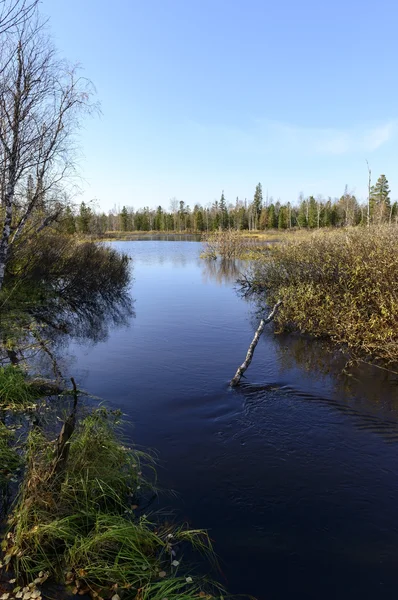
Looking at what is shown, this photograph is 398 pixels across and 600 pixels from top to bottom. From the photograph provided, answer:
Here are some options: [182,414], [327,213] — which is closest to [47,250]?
[182,414]

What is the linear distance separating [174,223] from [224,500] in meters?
103

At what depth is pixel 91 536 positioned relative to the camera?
392 centimetres

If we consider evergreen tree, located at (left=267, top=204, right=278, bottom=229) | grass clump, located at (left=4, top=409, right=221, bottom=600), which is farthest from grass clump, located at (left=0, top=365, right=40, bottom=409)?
evergreen tree, located at (left=267, top=204, right=278, bottom=229)

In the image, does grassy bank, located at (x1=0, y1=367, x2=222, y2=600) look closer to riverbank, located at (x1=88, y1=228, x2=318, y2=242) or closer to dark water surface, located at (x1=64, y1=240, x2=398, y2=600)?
dark water surface, located at (x1=64, y1=240, x2=398, y2=600)

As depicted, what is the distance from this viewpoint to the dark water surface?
413 cm

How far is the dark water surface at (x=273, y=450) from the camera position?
4.13m

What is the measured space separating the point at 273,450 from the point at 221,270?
26.3 metres

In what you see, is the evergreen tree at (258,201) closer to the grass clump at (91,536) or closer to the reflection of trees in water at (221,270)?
the reflection of trees in water at (221,270)

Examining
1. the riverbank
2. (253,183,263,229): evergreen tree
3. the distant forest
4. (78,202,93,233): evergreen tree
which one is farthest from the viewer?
(253,183,263,229): evergreen tree

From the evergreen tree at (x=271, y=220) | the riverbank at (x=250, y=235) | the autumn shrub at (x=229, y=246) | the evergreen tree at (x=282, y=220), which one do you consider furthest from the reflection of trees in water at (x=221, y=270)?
the evergreen tree at (x=271, y=220)

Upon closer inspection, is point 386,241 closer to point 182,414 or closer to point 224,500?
point 182,414

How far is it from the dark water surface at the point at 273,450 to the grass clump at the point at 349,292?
75cm

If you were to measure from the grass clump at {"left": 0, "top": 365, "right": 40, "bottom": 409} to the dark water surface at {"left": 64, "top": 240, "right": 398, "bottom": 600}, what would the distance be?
148cm

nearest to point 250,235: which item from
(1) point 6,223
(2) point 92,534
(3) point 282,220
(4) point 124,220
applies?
(3) point 282,220
